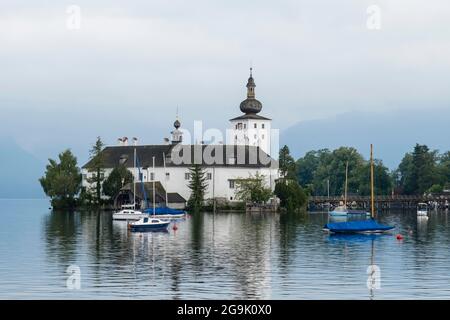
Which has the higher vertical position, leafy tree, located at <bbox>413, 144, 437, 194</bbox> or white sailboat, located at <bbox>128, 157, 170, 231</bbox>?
leafy tree, located at <bbox>413, 144, 437, 194</bbox>

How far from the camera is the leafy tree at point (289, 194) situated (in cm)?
12219

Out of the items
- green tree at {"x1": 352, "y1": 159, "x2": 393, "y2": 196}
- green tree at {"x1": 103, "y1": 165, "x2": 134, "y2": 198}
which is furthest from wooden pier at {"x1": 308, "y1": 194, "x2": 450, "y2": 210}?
green tree at {"x1": 103, "y1": 165, "x2": 134, "y2": 198}

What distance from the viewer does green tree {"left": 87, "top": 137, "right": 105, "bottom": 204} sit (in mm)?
125750

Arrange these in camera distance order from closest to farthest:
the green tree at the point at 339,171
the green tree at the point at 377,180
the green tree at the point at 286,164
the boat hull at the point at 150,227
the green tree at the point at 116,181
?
the boat hull at the point at 150,227
the green tree at the point at 116,181
the green tree at the point at 286,164
the green tree at the point at 377,180
the green tree at the point at 339,171

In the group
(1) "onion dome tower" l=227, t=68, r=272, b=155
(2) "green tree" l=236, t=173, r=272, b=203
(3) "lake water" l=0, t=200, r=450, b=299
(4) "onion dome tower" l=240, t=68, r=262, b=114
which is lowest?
(3) "lake water" l=0, t=200, r=450, b=299

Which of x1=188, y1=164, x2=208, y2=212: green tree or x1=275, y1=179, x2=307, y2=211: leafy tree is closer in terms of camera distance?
x1=188, y1=164, x2=208, y2=212: green tree

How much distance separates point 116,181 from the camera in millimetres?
123812

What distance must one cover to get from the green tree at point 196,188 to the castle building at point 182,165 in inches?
82.1

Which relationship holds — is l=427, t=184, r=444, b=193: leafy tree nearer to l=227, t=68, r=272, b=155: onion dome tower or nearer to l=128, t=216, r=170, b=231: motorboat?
l=227, t=68, r=272, b=155: onion dome tower

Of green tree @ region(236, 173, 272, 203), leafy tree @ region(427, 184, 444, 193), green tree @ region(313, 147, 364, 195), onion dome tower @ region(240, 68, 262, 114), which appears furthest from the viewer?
green tree @ region(313, 147, 364, 195)

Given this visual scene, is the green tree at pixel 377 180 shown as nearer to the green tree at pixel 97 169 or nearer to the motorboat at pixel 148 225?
the green tree at pixel 97 169

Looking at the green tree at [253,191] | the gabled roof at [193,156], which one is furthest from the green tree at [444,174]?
the green tree at [253,191]

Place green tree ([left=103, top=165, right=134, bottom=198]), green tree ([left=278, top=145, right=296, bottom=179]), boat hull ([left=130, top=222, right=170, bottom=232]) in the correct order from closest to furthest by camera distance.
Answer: boat hull ([left=130, top=222, right=170, bottom=232]) → green tree ([left=103, top=165, right=134, bottom=198]) → green tree ([left=278, top=145, right=296, bottom=179])

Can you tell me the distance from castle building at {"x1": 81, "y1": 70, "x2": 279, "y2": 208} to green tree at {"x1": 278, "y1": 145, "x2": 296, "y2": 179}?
1.34 metres
